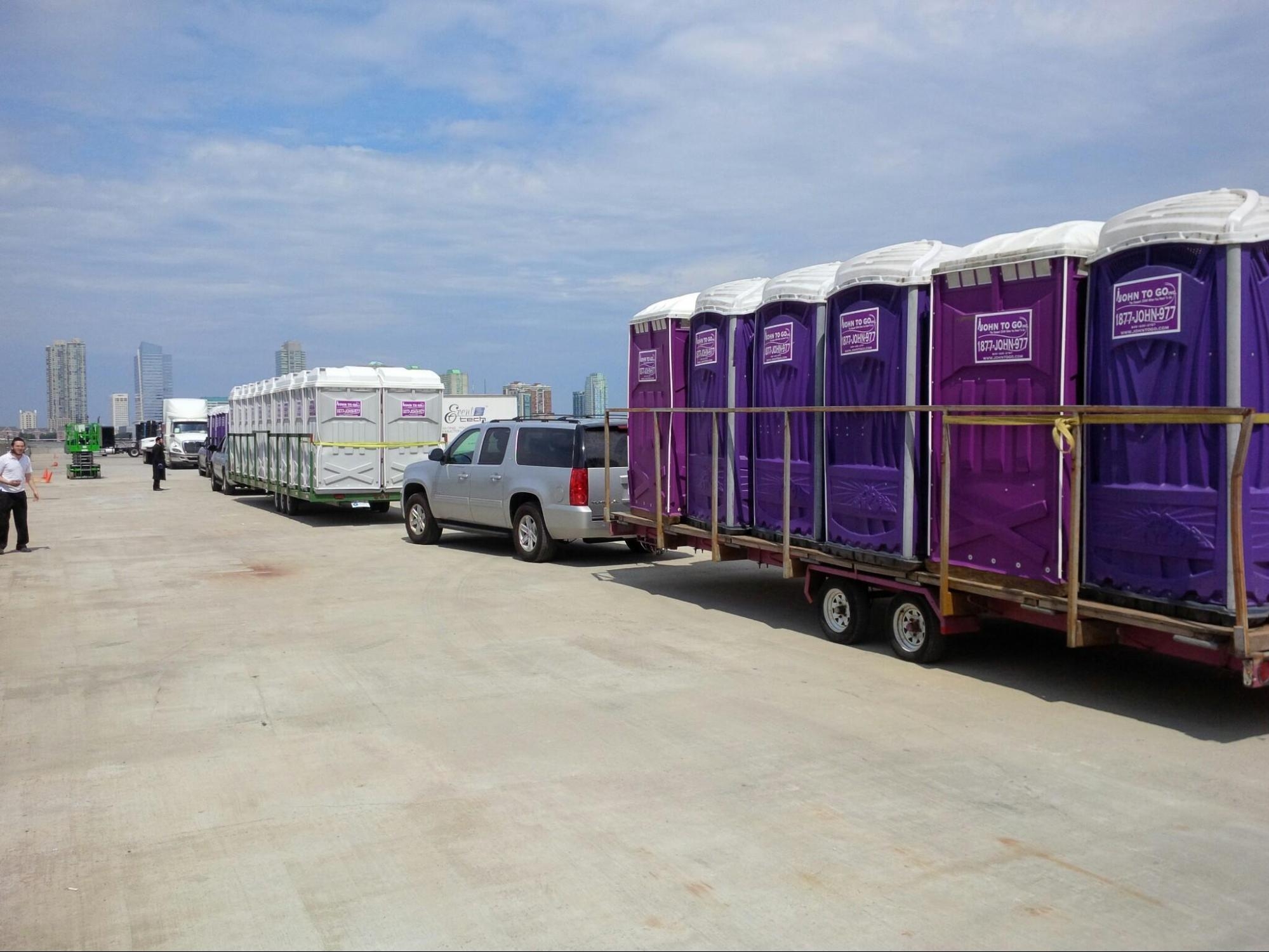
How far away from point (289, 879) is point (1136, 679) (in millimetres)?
6035

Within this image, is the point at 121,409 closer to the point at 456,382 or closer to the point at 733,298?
the point at 456,382

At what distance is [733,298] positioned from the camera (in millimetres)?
10305

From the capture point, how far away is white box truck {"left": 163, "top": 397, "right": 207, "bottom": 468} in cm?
4878

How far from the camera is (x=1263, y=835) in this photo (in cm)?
480

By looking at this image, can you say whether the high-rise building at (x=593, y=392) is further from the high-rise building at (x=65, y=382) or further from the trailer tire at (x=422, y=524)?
the high-rise building at (x=65, y=382)

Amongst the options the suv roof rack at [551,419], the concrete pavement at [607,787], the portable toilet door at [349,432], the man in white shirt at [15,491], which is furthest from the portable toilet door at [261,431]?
the concrete pavement at [607,787]

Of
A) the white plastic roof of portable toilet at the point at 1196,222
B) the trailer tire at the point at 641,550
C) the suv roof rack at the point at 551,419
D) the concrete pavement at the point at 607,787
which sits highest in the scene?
the white plastic roof of portable toilet at the point at 1196,222

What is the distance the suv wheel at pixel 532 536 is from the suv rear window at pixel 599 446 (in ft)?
3.66

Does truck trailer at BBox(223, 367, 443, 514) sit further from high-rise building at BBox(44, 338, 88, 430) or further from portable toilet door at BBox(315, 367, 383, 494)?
high-rise building at BBox(44, 338, 88, 430)

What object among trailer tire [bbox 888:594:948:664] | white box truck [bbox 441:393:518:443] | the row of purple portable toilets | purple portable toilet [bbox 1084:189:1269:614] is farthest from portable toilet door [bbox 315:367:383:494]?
white box truck [bbox 441:393:518:443]

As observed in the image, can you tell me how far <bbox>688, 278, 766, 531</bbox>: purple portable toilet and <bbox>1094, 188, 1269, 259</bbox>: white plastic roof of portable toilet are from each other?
3983 millimetres

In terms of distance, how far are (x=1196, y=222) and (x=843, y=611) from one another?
4179 mm

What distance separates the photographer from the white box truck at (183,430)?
48.8m

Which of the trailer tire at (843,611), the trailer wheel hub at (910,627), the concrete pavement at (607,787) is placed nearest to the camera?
the concrete pavement at (607,787)
